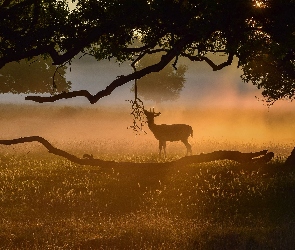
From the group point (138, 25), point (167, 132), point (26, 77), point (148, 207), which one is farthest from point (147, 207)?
point (26, 77)

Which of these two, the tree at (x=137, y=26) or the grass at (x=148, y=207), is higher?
the tree at (x=137, y=26)

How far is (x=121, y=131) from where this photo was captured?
61.1m

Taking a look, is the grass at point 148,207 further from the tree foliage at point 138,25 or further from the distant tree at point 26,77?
the distant tree at point 26,77

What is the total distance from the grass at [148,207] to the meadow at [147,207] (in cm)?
2

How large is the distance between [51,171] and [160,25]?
9054 mm

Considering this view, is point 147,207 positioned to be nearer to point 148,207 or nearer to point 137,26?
point 148,207

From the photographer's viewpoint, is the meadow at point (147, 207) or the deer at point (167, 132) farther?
the deer at point (167, 132)

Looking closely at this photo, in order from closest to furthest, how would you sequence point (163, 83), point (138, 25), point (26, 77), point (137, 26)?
point (138, 25) → point (137, 26) → point (26, 77) → point (163, 83)

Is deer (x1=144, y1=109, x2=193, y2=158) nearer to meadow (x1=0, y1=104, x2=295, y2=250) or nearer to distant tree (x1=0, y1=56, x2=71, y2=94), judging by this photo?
meadow (x1=0, y1=104, x2=295, y2=250)

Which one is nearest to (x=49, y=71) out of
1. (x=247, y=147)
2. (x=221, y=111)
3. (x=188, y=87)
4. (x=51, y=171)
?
(x=221, y=111)

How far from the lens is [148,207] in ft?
48.7

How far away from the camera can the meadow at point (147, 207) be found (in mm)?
10930

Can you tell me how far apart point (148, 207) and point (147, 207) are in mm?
106

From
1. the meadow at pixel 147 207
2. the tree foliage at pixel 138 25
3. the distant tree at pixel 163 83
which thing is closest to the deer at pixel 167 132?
the meadow at pixel 147 207
